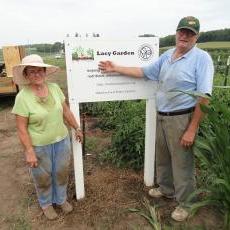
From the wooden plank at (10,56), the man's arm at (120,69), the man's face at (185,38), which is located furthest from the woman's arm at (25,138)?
the wooden plank at (10,56)

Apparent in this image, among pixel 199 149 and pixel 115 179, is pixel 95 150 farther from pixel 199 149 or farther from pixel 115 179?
pixel 199 149

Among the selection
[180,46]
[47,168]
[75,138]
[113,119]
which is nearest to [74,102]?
[75,138]

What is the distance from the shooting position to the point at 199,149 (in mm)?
3230

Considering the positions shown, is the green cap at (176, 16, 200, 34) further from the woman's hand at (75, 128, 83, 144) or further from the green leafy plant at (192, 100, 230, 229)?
the woman's hand at (75, 128, 83, 144)

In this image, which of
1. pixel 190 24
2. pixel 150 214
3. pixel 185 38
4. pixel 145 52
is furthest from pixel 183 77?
pixel 150 214

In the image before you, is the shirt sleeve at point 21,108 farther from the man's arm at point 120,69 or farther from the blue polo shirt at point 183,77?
the blue polo shirt at point 183,77

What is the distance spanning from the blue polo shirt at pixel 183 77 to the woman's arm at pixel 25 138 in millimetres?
1326

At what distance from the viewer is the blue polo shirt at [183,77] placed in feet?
9.81

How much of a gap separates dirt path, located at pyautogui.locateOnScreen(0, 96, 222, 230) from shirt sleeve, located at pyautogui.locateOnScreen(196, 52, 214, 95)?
4.48 ft

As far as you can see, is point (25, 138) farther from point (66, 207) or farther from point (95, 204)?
point (95, 204)

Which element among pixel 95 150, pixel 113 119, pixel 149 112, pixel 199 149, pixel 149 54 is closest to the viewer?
pixel 199 149

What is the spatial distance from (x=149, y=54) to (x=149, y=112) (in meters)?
0.67

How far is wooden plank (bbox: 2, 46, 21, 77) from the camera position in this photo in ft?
31.3

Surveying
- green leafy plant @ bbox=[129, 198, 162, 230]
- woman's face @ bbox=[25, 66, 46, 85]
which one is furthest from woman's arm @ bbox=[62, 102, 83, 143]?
green leafy plant @ bbox=[129, 198, 162, 230]
